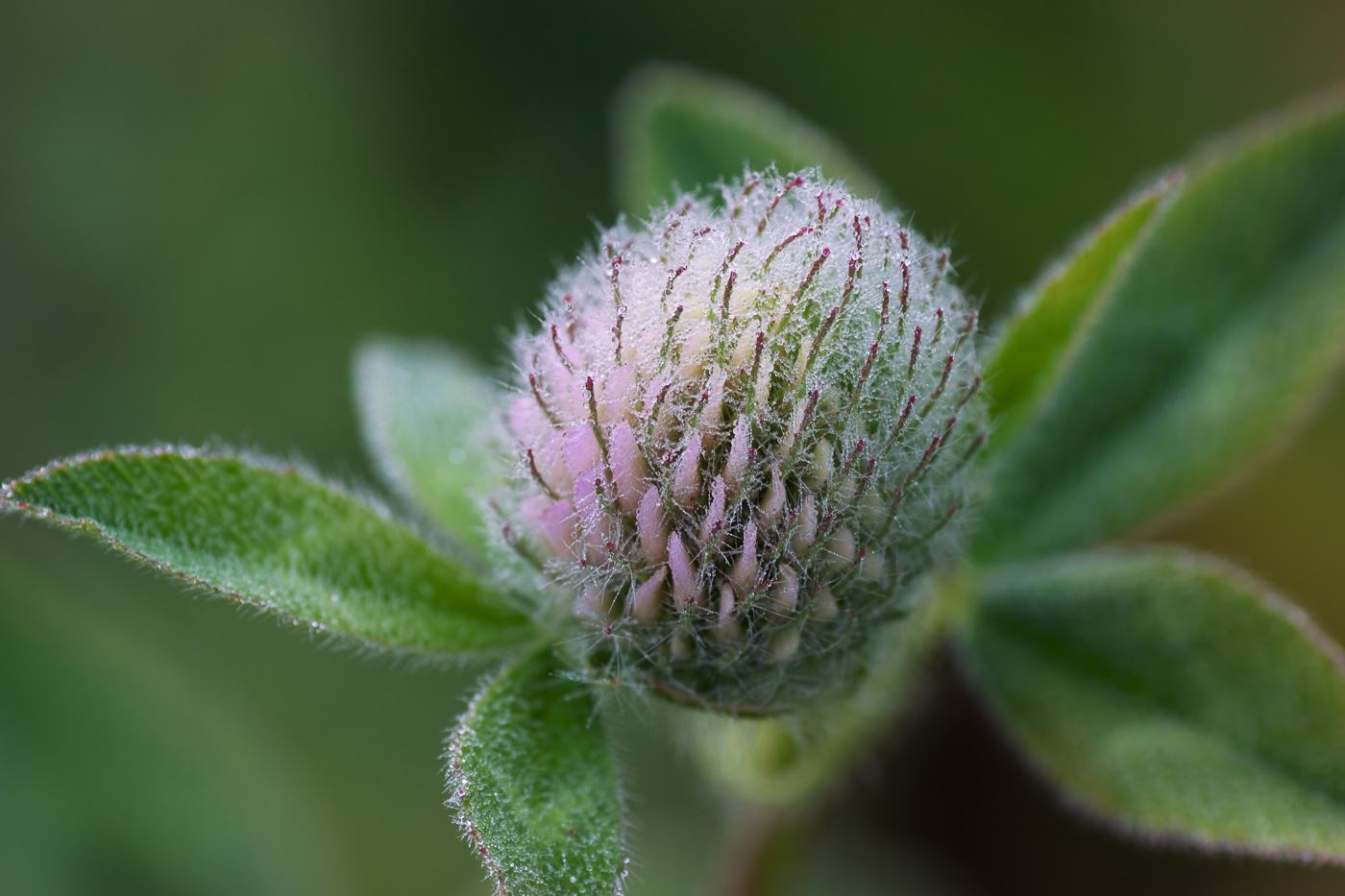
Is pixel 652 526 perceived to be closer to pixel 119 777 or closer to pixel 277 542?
pixel 277 542

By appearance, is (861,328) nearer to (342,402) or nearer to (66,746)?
(66,746)

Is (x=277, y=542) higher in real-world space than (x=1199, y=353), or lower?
higher

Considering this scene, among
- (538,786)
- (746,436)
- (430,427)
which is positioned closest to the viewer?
(746,436)

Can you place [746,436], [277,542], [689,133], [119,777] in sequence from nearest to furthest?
[746,436], [277,542], [689,133], [119,777]

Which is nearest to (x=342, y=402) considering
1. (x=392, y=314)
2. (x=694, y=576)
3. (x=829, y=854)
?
(x=392, y=314)

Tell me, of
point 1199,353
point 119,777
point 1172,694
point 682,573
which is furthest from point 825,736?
point 119,777

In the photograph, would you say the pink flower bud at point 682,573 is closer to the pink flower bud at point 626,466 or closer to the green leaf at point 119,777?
the pink flower bud at point 626,466
